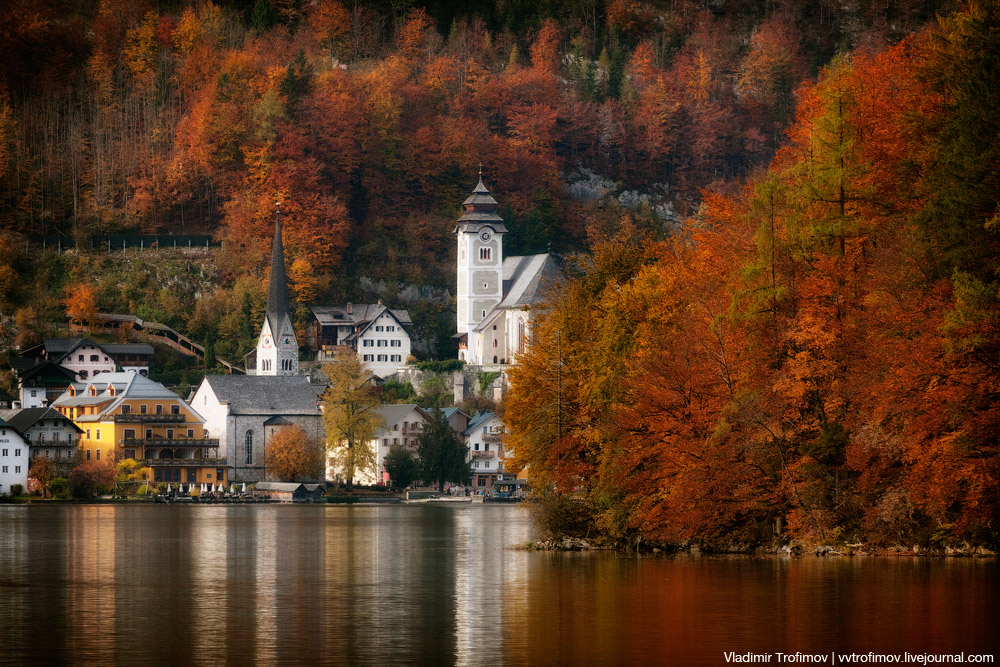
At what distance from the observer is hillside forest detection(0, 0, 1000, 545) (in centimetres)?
4469

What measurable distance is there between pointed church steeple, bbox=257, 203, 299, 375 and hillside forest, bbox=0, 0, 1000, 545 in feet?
7.83

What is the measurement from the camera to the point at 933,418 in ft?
142

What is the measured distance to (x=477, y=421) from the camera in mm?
122875

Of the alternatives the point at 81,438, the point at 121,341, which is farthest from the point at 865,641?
the point at 121,341

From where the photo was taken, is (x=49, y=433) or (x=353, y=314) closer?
(x=49, y=433)

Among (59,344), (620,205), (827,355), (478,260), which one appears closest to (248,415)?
(59,344)

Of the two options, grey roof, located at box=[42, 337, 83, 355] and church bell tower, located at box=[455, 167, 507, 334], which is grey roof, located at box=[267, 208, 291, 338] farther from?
church bell tower, located at box=[455, 167, 507, 334]

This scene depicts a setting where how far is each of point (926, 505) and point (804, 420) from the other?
4401 mm

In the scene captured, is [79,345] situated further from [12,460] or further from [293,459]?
[293,459]

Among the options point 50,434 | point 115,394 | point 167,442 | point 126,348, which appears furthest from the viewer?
point 126,348

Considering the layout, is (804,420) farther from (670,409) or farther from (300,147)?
(300,147)

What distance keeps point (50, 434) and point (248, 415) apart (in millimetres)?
13806

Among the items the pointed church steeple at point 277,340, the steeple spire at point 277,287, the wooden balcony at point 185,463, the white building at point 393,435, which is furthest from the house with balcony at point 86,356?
the white building at point 393,435

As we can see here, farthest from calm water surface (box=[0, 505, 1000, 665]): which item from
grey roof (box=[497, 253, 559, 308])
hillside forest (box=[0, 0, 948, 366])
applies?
hillside forest (box=[0, 0, 948, 366])
